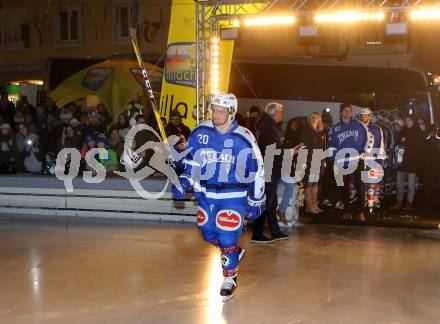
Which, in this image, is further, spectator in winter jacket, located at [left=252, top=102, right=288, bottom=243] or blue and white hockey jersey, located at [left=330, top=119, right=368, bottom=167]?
blue and white hockey jersey, located at [left=330, top=119, right=368, bottom=167]

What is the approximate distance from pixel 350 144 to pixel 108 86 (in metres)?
6.86

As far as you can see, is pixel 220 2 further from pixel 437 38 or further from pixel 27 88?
pixel 27 88

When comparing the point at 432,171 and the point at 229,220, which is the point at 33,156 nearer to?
the point at 229,220

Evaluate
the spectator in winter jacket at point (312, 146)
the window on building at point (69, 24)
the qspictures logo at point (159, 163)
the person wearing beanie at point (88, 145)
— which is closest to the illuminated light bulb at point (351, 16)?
the spectator in winter jacket at point (312, 146)

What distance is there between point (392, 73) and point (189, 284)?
46.7 feet

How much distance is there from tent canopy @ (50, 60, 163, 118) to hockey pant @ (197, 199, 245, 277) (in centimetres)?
955

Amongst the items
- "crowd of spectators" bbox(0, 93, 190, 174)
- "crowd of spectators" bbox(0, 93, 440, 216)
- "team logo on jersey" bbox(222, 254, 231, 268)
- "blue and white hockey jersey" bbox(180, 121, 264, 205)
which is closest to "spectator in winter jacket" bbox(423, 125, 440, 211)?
"crowd of spectators" bbox(0, 93, 440, 216)

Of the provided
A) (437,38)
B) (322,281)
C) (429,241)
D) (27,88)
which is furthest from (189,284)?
(27,88)

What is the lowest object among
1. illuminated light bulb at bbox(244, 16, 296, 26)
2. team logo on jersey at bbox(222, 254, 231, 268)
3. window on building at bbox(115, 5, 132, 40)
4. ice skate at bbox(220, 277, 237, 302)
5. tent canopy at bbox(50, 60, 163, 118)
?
ice skate at bbox(220, 277, 237, 302)

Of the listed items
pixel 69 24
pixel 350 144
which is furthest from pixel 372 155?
pixel 69 24

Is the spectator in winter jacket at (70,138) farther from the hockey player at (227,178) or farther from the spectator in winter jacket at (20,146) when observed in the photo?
the hockey player at (227,178)

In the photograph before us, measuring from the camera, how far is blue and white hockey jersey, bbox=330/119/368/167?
1141 cm

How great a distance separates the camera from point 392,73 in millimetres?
19516

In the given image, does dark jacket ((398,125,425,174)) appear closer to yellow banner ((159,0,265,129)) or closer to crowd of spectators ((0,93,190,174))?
yellow banner ((159,0,265,129))
